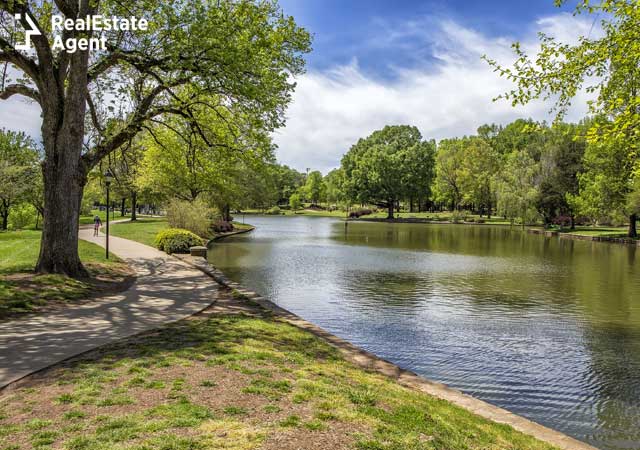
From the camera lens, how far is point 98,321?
8.80 m

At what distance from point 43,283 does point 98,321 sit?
12.3 ft

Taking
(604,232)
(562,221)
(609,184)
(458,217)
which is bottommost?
(604,232)

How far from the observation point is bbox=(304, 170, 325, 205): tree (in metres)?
138

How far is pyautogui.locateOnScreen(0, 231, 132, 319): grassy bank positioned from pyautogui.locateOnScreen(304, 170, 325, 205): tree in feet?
398

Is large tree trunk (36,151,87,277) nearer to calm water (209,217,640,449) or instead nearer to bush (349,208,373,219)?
calm water (209,217,640,449)

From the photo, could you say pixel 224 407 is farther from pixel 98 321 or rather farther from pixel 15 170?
pixel 15 170

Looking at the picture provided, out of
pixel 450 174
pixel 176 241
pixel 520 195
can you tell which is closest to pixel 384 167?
pixel 450 174

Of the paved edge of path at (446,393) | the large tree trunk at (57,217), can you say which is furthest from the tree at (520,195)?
the large tree trunk at (57,217)

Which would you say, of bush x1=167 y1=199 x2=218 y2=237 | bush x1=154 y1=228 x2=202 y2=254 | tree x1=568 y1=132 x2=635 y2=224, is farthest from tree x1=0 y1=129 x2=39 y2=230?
tree x1=568 y1=132 x2=635 y2=224

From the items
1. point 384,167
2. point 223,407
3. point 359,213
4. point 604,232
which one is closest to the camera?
point 223,407

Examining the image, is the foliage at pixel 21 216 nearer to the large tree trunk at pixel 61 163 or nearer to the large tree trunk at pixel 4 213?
the large tree trunk at pixel 4 213

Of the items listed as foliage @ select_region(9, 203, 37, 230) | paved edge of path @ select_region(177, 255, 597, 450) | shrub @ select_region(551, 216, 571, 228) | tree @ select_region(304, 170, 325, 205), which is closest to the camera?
paved edge of path @ select_region(177, 255, 597, 450)

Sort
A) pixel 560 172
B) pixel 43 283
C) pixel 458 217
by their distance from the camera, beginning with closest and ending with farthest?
1. pixel 43 283
2. pixel 560 172
3. pixel 458 217

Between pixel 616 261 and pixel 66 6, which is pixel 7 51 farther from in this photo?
pixel 616 261
